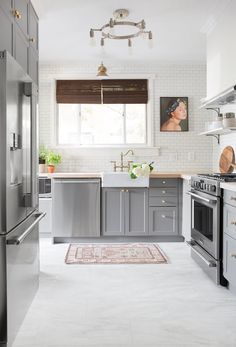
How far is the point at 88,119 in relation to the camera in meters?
6.29

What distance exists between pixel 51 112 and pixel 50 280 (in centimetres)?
318

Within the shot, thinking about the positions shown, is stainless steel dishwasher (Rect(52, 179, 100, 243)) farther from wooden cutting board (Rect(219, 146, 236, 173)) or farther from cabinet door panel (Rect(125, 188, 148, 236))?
wooden cutting board (Rect(219, 146, 236, 173))

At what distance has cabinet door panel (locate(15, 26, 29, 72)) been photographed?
270cm

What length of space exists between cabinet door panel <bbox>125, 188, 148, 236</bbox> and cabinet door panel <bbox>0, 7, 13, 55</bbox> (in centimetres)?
322

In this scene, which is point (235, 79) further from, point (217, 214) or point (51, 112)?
point (51, 112)

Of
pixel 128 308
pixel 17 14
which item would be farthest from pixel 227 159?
pixel 17 14

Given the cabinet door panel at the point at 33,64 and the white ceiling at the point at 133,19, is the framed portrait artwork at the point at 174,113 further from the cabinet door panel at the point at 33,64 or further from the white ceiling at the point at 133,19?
the cabinet door panel at the point at 33,64

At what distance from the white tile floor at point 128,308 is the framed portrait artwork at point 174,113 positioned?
2591 mm

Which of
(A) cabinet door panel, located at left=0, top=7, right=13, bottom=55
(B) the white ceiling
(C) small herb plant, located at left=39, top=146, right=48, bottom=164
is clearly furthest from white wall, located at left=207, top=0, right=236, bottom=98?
(C) small herb plant, located at left=39, top=146, right=48, bottom=164

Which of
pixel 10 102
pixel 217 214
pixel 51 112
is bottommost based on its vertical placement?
pixel 217 214

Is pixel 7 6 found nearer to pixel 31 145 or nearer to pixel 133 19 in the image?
pixel 31 145

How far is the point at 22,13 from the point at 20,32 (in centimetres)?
18

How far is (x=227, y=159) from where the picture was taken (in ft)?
16.9

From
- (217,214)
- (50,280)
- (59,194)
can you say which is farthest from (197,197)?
(59,194)
